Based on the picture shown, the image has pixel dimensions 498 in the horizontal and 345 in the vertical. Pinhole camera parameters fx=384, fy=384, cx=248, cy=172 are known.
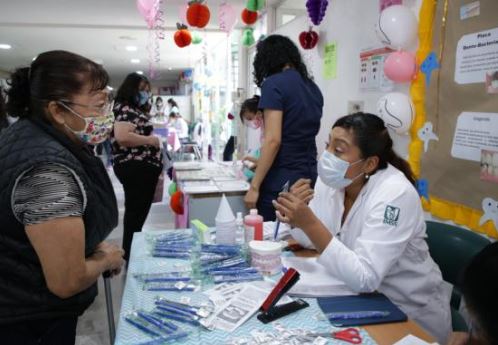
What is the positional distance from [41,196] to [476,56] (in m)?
1.63

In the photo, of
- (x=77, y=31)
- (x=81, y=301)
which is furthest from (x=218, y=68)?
(x=81, y=301)

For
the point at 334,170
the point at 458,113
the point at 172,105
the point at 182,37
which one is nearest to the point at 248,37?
the point at 182,37

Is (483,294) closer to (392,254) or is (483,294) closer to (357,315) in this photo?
(357,315)

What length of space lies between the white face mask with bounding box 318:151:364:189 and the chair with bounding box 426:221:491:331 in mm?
417

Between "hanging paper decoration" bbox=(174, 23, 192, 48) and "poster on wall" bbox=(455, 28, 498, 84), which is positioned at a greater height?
"hanging paper decoration" bbox=(174, 23, 192, 48)

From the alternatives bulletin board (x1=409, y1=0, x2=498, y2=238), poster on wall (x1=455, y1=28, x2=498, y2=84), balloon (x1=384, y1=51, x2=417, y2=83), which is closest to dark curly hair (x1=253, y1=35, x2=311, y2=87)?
balloon (x1=384, y1=51, x2=417, y2=83)

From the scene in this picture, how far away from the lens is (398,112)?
6.07 feet

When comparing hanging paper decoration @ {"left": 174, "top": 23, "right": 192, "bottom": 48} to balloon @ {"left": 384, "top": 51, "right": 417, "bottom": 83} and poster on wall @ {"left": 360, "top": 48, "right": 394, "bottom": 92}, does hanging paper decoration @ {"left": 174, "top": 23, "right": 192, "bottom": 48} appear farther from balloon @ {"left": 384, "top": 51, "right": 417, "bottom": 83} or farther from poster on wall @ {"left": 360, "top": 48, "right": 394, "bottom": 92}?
balloon @ {"left": 384, "top": 51, "right": 417, "bottom": 83}

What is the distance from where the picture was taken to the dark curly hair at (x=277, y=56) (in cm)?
205

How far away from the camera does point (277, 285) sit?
43.7 inches

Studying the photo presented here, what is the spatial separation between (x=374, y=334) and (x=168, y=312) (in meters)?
0.53

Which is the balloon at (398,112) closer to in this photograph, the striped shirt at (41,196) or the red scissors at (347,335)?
the red scissors at (347,335)

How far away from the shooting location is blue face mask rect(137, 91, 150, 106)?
2.78 metres

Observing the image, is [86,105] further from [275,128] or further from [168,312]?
[275,128]
